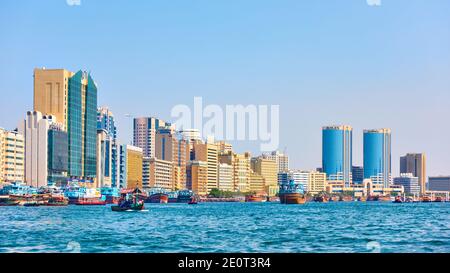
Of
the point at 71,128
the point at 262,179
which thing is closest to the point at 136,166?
the point at 71,128

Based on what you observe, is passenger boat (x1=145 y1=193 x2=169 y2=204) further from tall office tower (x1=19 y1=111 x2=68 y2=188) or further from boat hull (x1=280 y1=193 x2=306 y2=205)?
boat hull (x1=280 y1=193 x2=306 y2=205)

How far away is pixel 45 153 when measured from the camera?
217ft

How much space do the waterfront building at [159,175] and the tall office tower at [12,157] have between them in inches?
526

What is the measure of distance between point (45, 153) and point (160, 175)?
17933 mm

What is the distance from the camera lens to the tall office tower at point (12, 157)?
6072 centimetres

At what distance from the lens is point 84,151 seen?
7681 centimetres

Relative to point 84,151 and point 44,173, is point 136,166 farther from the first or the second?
point 44,173

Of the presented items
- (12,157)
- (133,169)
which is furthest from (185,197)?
(133,169)

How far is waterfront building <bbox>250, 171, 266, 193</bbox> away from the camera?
56.2m

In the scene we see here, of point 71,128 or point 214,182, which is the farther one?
point 71,128

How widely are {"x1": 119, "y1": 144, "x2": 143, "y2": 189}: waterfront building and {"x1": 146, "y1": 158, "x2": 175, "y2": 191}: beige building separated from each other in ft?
5.88

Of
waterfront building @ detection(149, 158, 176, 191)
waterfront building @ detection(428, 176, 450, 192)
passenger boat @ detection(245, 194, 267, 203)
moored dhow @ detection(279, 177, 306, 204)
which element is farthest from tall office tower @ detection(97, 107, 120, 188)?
waterfront building @ detection(428, 176, 450, 192)
